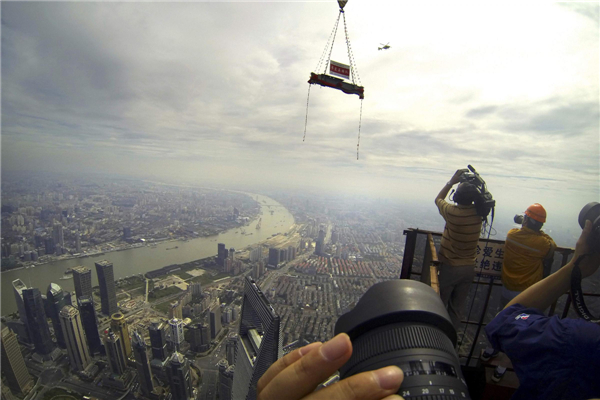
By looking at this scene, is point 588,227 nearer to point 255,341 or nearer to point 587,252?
point 587,252

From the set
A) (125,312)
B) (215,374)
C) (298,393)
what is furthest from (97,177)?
(298,393)

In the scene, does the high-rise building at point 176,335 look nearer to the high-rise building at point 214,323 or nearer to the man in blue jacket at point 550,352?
the high-rise building at point 214,323

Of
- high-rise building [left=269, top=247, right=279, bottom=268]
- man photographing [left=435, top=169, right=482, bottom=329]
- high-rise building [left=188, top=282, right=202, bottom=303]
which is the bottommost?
high-rise building [left=188, top=282, right=202, bottom=303]

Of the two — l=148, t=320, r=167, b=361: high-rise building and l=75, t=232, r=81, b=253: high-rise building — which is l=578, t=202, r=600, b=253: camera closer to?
l=148, t=320, r=167, b=361: high-rise building

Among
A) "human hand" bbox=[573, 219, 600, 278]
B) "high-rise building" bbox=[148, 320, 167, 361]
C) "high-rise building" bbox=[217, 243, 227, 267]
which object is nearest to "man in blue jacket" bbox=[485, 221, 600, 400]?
"human hand" bbox=[573, 219, 600, 278]

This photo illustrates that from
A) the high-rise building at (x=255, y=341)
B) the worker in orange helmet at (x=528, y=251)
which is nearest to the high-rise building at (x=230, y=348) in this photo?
the high-rise building at (x=255, y=341)

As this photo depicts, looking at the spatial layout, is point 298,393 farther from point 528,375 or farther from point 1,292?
point 1,292
